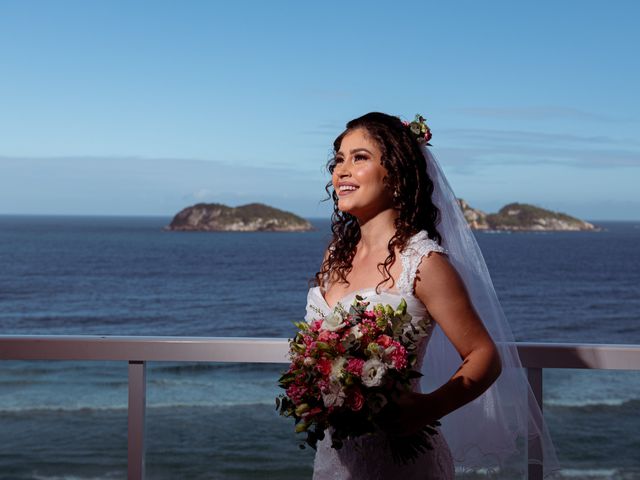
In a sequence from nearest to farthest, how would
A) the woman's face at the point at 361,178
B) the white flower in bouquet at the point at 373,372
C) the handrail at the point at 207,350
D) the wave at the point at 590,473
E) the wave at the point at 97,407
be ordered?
the white flower in bouquet at the point at 373,372 → the woman's face at the point at 361,178 → the handrail at the point at 207,350 → the wave at the point at 590,473 → the wave at the point at 97,407

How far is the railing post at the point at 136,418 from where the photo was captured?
258 centimetres

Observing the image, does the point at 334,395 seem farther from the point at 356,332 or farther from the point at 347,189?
the point at 347,189

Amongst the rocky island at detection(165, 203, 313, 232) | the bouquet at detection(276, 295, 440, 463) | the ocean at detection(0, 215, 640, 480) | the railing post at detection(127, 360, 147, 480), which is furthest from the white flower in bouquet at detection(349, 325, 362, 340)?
the rocky island at detection(165, 203, 313, 232)

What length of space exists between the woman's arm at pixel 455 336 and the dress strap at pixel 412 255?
1 cm

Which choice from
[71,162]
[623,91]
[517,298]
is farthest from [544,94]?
[71,162]

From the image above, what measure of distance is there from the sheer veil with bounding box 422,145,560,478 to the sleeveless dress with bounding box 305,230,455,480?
171mm

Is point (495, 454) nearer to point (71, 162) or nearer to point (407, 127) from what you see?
point (407, 127)

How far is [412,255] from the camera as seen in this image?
190 centimetres

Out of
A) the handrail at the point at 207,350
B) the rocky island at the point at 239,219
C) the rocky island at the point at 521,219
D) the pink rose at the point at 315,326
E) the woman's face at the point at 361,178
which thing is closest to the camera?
the pink rose at the point at 315,326

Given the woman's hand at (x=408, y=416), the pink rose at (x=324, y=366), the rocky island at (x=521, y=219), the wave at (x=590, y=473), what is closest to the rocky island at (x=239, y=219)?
the rocky island at (x=521, y=219)

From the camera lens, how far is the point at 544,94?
62.4 metres

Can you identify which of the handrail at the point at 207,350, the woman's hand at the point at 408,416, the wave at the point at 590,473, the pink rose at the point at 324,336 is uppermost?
the pink rose at the point at 324,336

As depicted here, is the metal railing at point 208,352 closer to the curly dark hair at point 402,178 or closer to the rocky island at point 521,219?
the curly dark hair at point 402,178

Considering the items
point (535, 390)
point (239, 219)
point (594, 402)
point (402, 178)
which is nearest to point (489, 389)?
point (535, 390)
